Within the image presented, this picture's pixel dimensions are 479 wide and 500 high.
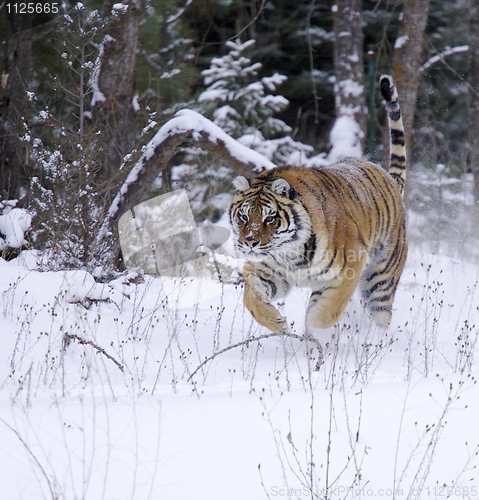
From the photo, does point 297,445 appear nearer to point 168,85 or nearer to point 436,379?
point 436,379

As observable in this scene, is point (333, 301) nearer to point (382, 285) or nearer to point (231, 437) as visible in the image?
point (382, 285)

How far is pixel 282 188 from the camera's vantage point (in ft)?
14.4

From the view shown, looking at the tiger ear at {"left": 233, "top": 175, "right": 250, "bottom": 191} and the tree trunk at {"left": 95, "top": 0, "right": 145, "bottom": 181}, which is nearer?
the tiger ear at {"left": 233, "top": 175, "right": 250, "bottom": 191}

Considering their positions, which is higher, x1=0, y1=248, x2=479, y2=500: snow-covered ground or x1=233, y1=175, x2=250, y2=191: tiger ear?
x1=233, y1=175, x2=250, y2=191: tiger ear

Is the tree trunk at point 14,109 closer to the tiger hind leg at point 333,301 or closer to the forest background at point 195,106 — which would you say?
the forest background at point 195,106

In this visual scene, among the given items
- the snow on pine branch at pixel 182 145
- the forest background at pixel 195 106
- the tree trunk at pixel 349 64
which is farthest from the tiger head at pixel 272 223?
the tree trunk at pixel 349 64

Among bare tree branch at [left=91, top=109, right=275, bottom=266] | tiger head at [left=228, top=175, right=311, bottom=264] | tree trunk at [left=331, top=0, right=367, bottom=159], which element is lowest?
tiger head at [left=228, top=175, right=311, bottom=264]

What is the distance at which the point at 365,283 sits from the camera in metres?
5.79

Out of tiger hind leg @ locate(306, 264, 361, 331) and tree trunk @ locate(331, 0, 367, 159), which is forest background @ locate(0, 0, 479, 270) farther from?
tiger hind leg @ locate(306, 264, 361, 331)

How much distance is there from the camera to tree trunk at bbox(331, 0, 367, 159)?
9086 millimetres

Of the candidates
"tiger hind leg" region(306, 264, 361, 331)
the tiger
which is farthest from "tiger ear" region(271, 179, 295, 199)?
"tiger hind leg" region(306, 264, 361, 331)

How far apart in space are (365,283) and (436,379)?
2346 millimetres

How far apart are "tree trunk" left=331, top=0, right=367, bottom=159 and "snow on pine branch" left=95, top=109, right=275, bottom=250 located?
10.2 feet

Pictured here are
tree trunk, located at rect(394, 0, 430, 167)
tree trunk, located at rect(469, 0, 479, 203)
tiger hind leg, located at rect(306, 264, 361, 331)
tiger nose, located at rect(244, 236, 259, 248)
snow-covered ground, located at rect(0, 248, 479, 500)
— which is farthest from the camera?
tree trunk, located at rect(469, 0, 479, 203)
